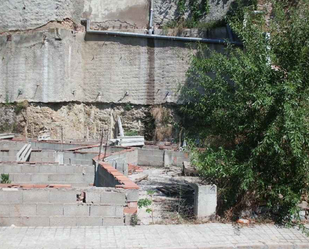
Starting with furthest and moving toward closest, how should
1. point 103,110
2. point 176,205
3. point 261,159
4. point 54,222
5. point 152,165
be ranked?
point 103,110 → point 152,165 → point 176,205 → point 261,159 → point 54,222

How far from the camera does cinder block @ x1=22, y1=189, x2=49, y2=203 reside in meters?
6.55

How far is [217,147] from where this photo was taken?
8.30 metres

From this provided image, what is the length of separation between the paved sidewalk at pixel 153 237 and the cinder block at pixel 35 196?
450mm

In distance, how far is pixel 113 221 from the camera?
668 cm

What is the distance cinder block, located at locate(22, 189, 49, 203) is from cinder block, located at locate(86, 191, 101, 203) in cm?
66

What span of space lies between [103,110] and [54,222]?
14229 millimetres

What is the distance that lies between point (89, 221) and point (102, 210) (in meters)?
0.27

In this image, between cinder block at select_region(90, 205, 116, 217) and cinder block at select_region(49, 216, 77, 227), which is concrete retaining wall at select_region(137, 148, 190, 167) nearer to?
cinder block at select_region(90, 205, 116, 217)

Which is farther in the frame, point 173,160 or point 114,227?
point 173,160

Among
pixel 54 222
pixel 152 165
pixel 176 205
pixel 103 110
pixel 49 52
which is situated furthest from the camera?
pixel 103 110

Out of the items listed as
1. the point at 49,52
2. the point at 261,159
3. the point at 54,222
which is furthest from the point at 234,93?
the point at 49,52

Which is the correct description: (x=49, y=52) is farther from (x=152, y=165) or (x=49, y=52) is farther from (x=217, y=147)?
Answer: (x=217, y=147)

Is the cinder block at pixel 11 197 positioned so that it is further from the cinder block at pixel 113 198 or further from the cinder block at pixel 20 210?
the cinder block at pixel 113 198

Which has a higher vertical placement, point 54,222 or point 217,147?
point 217,147
